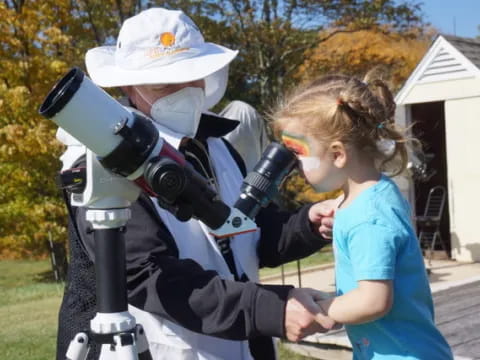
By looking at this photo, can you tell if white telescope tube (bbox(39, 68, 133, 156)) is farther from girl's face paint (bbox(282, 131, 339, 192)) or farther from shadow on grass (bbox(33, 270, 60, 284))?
shadow on grass (bbox(33, 270, 60, 284))

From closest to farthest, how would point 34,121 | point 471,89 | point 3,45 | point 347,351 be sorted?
1. point 347,351
2. point 471,89
3. point 34,121
4. point 3,45

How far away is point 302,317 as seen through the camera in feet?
5.85

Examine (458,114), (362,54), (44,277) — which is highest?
(362,54)

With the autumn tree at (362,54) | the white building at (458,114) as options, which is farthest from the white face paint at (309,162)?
the autumn tree at (362,54)

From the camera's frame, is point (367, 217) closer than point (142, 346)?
No

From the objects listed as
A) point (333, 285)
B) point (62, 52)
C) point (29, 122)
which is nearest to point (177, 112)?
point (333, 285)

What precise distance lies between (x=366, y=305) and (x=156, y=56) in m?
0.92

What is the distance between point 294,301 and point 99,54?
99 cm

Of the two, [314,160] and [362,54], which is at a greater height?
[362,54]

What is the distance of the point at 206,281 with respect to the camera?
185 centimetres

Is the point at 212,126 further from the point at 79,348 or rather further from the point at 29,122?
the point at 29,122

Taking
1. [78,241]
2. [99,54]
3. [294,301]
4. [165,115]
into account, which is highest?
[99,54]

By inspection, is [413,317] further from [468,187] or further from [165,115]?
[468,187]

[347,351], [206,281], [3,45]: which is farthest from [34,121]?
[206,281]
